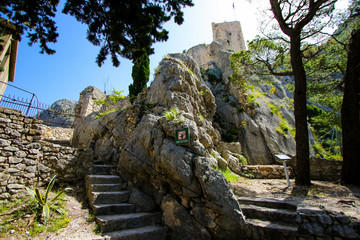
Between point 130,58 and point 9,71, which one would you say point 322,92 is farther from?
point 9,71

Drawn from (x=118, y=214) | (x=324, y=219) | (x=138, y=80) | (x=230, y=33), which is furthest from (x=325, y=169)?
(x=230, y=33)

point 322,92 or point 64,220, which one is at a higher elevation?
point 322,92

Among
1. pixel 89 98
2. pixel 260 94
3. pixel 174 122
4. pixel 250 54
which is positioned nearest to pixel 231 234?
pixel 174 122

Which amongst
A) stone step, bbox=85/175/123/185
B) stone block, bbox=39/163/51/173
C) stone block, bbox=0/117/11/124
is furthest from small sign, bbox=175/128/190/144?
stone block, bbox=0/117/11/124

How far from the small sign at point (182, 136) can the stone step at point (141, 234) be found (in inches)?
80.5

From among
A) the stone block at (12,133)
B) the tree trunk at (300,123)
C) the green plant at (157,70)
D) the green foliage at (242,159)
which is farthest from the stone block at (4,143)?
the tree trunk at (300,123)

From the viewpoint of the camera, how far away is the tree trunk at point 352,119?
629 centimetres

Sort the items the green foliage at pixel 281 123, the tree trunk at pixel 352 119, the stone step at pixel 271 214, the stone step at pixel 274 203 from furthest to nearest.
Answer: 1. the green foliage at pixel 281 123
2. the tree trunk at pixel 352 119
3. the stone step at pixel 274 203
4. the stone step at pixel 271 214

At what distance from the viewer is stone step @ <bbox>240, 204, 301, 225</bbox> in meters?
3.40

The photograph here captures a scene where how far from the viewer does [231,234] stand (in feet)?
10.9

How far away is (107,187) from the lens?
468 centimetres

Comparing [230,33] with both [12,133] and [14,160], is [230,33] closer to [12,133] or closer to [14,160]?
[12,133]

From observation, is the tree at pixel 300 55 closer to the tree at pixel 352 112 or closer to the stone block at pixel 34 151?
the tree at pixel 352 112

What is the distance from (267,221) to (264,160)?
653 cm
